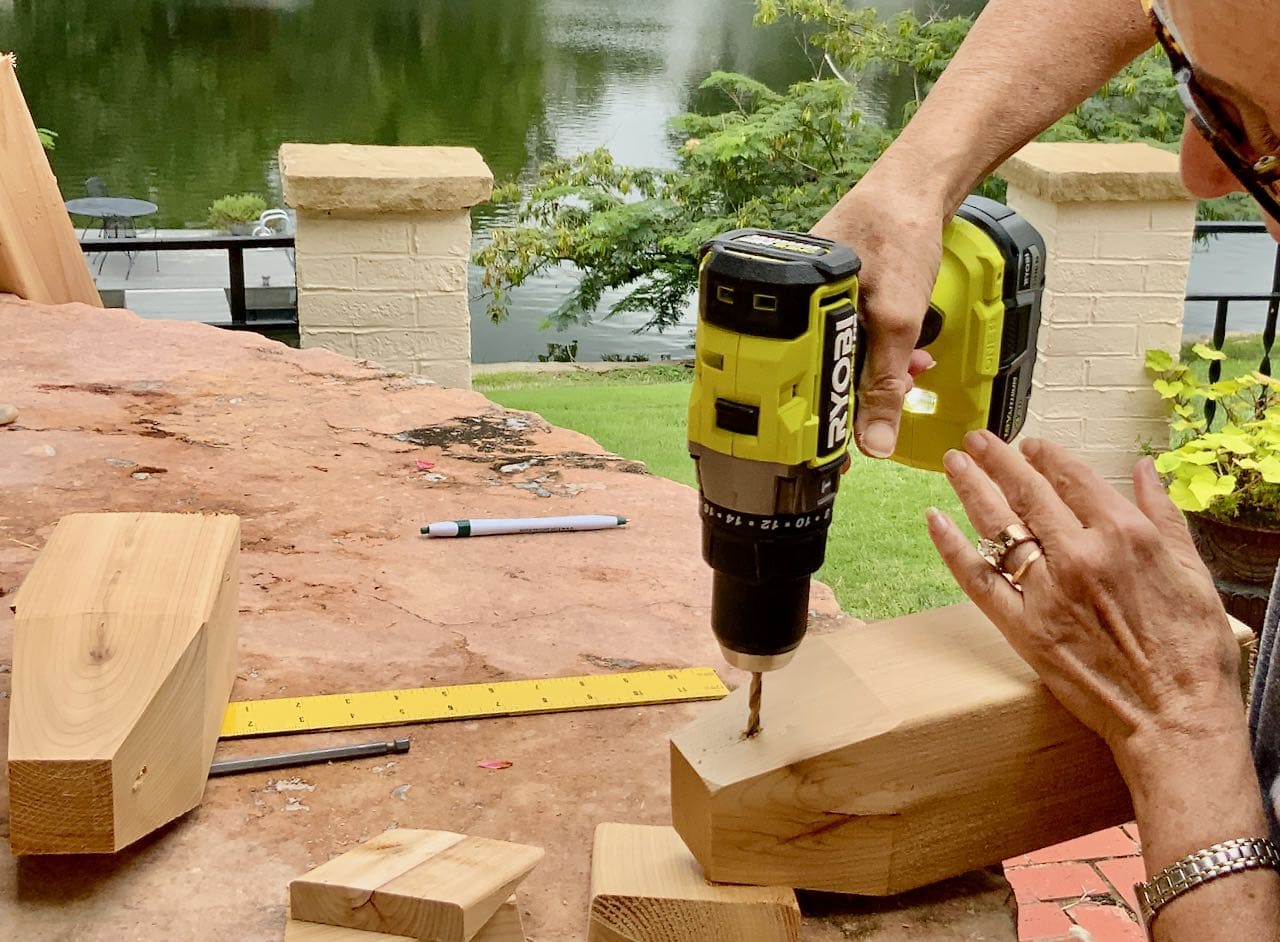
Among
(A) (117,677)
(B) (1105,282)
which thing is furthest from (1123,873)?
(B) (1105,282)

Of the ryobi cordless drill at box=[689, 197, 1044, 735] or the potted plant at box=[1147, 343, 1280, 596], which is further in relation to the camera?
the potted plant at box=[1147, 343, 1280, 596]

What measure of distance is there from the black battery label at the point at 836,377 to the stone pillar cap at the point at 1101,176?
3.63m

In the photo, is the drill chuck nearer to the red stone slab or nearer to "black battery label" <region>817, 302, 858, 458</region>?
"black battery label" <region>817, 302, 858, 458</region>

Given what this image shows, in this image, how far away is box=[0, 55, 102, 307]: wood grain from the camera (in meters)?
3.66

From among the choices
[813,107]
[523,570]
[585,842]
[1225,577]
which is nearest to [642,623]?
[523,570]

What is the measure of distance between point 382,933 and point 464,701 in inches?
19.2

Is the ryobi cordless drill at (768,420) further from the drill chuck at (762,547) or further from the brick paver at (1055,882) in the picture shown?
the brick paver at (1055,882)

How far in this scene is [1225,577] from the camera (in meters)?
4.13

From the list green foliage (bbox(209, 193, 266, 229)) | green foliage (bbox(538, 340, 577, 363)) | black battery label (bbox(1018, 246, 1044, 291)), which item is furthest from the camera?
green foliage (bbox(209, 193, 266, 229))

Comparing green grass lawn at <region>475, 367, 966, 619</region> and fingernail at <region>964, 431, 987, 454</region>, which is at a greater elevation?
fingernail at <region>964, 431, 987, 454</region>

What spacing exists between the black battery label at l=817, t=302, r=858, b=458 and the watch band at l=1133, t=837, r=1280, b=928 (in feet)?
1.57

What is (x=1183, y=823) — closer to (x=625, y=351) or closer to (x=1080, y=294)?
(x=1080, y=294)

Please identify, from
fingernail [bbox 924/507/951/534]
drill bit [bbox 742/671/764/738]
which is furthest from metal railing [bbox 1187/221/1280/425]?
drill bit [bbox 742/671/764/738]

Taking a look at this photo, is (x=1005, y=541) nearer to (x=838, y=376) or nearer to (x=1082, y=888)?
(x=838, y=376)
